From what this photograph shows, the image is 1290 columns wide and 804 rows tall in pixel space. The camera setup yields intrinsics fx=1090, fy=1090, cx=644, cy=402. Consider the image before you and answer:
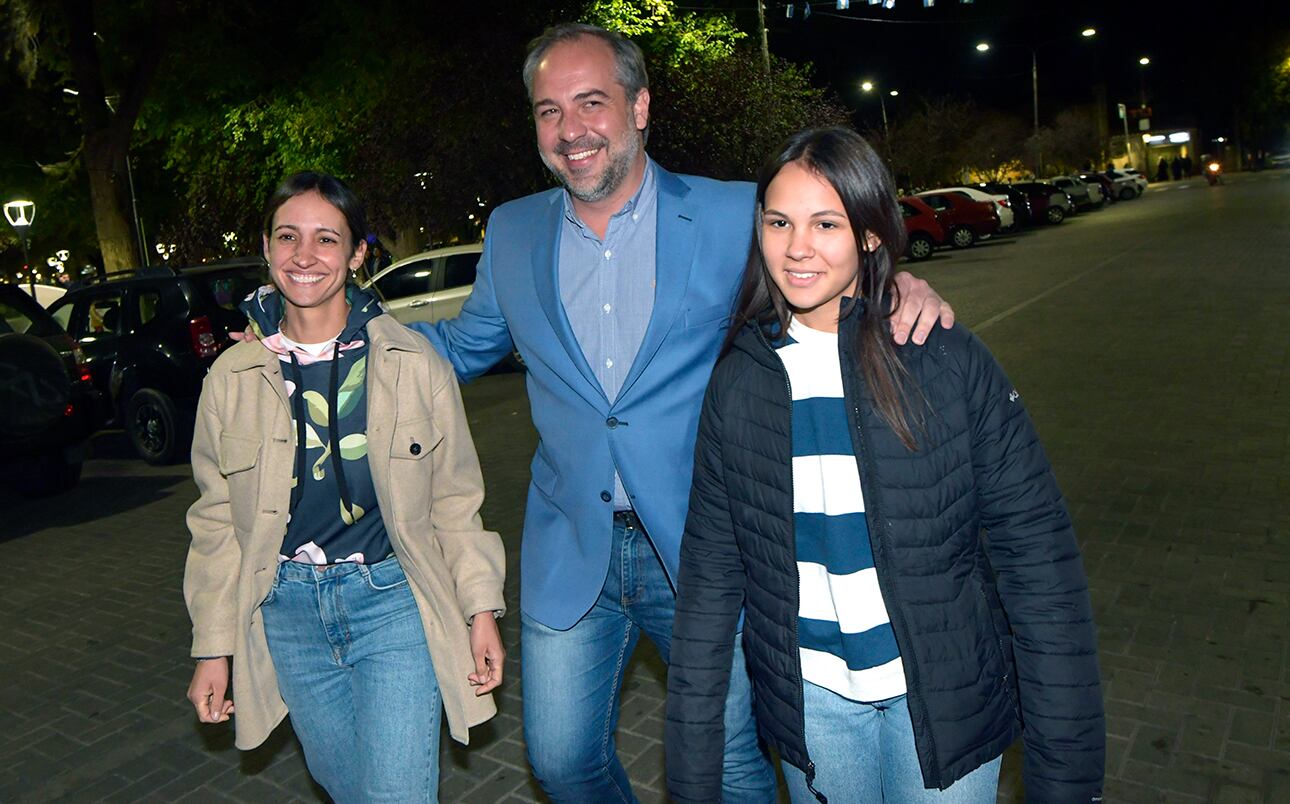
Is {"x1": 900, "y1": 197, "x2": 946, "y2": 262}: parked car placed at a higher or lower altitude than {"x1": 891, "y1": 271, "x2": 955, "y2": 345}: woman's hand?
lower

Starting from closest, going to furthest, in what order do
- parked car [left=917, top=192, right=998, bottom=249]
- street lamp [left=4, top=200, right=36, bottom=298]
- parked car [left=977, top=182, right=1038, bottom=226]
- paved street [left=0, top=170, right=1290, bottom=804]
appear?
paved street [left=0, top=170, right=1290, bottom=804], street lamp [left=4, top=200, right=36, bottom=298], parked car [left=917, top=192, right=998, bottom=249], parked car [left=977, top=182, right=1038, bottom=226]

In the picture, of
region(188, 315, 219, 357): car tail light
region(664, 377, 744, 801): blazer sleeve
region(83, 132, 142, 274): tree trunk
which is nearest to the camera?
Answer: region(664, 377, 744, 801): blazer sleeve

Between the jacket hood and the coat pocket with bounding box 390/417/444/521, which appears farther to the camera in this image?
the jacket hood

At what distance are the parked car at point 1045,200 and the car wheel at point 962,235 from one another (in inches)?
352

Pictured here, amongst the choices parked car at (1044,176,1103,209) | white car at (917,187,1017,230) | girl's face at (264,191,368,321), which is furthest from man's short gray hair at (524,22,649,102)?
parked car at (1044,176,1103,209)

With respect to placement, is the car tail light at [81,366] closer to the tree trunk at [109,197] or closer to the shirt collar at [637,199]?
the shirt collar at [637,199]

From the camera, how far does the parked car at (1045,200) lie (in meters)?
39.1

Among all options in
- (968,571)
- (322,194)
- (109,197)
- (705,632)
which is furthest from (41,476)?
(109,197)

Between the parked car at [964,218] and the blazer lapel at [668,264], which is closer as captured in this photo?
the blazer lapel at [668,264]

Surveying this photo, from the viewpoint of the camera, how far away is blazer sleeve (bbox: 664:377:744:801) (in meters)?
2.33

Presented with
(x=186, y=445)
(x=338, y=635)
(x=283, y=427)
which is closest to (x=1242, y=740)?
(x=338, y=635)

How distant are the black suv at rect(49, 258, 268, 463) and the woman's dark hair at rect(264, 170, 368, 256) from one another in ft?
28.3

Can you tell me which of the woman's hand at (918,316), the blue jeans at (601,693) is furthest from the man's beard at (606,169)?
the woman's hand at (918,316)

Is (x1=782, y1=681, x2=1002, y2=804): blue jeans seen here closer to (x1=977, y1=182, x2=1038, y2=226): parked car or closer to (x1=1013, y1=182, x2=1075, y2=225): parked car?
Answer: (x1=977, y1=182, x2=1038, y2=226): parked car
